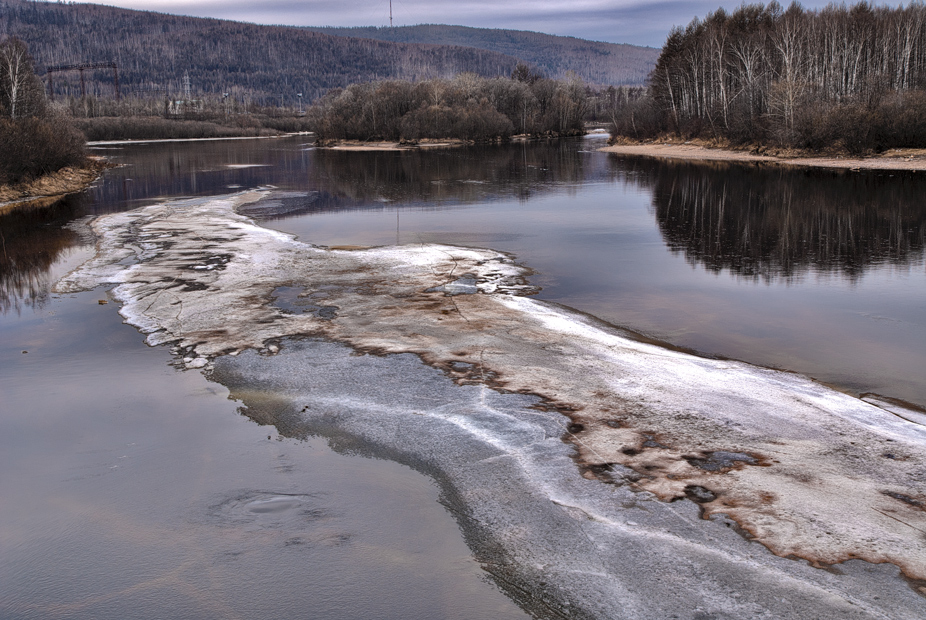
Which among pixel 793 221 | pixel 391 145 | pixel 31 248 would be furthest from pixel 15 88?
pixel 391 145

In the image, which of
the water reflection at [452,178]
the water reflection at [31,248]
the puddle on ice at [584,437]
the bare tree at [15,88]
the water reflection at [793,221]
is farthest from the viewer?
the bare tree at [15,88]

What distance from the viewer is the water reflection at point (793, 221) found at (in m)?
16.6

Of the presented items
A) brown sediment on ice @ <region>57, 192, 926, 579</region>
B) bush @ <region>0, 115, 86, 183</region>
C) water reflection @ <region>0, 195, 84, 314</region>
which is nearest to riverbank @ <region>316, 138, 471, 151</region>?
bush @ <region>0, 115, 86, 183</region>

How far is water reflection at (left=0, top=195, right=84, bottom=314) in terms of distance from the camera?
14.0 metres

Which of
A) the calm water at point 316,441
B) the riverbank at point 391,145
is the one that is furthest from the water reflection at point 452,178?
the riverbank at point 391,145

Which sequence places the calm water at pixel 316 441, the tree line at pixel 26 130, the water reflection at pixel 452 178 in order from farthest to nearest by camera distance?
1. the water reflection at pixel 452 178
2. the tree line at pixel 26 130
3. the calm water at pixel 316 441

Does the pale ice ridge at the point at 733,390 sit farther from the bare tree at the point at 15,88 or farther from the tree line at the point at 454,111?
the tree line at the point at 454,111

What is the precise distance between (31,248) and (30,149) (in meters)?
16.0

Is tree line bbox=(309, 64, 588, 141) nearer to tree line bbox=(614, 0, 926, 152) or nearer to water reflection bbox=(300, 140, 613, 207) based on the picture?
tree line bbox=(614, 0, 926, 152)

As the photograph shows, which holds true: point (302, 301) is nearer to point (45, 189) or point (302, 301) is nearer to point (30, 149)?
point (30, 149)

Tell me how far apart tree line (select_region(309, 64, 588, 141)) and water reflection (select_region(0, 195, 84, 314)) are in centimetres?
6326

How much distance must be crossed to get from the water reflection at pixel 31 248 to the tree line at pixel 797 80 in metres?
43.3

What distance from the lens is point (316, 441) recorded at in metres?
7.07

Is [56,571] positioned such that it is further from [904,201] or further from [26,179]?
[26,179]
